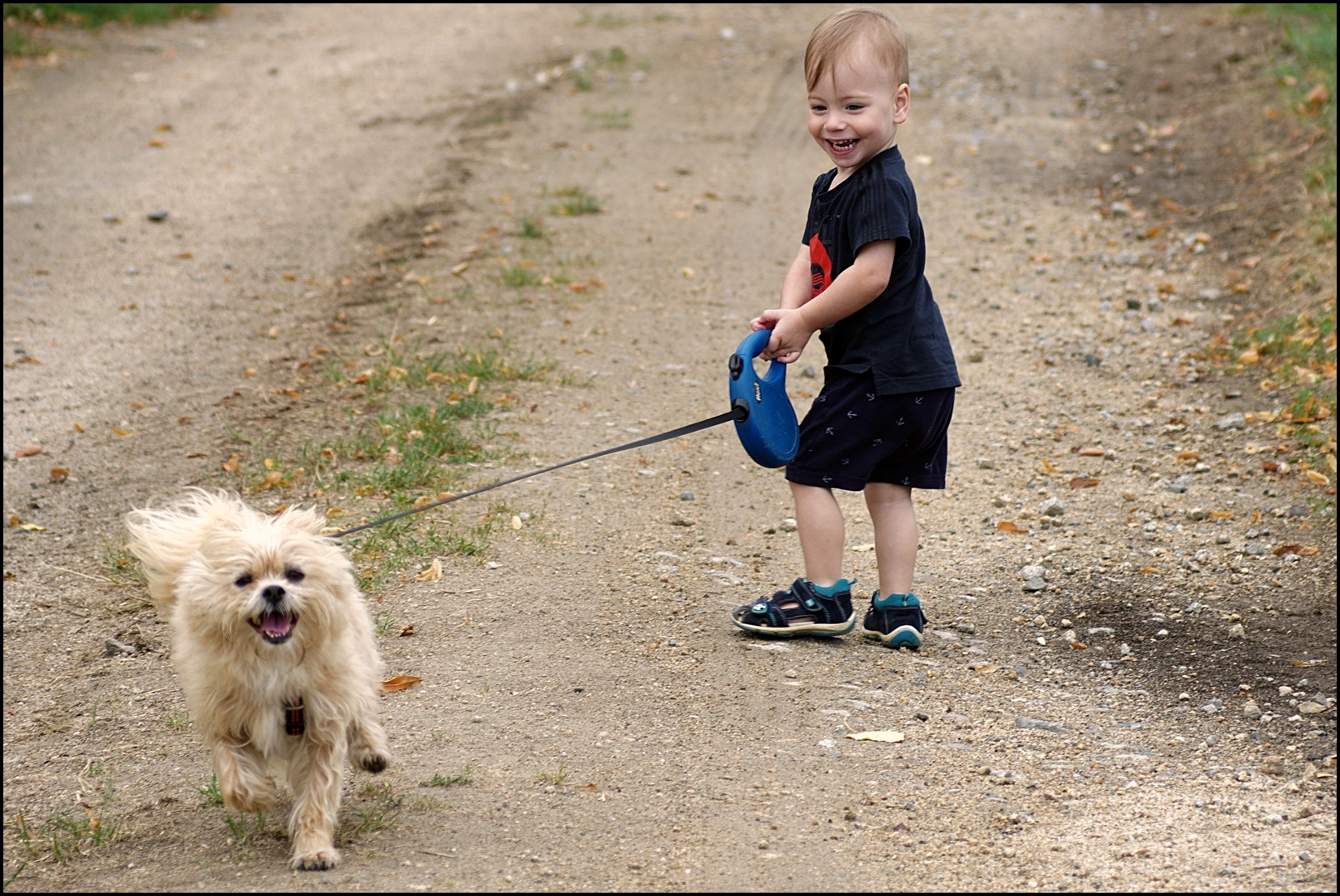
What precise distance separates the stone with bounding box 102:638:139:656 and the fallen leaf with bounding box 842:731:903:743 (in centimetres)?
271

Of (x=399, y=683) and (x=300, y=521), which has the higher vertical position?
(x=300, y=521)

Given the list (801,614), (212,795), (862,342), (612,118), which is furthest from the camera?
(612,118)

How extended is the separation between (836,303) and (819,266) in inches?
10.8

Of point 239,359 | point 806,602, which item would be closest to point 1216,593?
point 806,602

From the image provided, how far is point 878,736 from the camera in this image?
3844 millimetres

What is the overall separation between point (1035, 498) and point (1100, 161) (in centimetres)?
613

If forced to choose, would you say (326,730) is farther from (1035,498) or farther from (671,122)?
(671,122)

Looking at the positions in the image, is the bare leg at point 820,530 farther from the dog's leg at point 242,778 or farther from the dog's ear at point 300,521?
the dog's leg at point 242,778

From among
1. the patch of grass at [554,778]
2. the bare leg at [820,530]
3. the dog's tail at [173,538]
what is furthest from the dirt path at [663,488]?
the dog's tail at [173,538]

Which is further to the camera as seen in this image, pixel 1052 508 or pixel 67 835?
pixel 1052 508

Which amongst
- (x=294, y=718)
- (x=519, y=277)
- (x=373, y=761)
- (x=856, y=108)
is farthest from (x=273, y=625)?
(x=519, y=277)

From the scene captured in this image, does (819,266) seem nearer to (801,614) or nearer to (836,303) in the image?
(836,303)

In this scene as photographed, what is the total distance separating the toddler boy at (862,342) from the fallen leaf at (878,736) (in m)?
0.61

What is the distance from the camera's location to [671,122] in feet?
40.2
